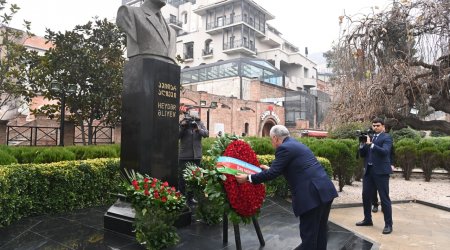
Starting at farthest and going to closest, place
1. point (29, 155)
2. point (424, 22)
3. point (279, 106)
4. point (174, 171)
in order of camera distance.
Result: point (279, 106) → point (424, 22) → point (29, 155) → point (174, 171)

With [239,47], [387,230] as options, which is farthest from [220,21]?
[387,230]

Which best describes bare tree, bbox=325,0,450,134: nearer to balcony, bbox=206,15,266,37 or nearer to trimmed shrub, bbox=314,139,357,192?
trimmed shrub, bbox=314,139,357,192

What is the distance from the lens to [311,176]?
12.8ft

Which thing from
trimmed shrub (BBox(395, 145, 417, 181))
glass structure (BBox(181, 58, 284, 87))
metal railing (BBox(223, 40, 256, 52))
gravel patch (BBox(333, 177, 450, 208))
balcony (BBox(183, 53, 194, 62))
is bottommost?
gravel patch (BBox(333, 177, 450, 208))

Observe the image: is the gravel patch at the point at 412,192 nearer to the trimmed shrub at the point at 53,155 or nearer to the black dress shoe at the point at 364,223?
the black dress shoe at the point at 364,223

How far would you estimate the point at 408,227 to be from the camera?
23.1 feet

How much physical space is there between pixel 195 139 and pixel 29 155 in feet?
10.9

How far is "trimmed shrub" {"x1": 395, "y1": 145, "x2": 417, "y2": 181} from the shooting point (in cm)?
1576

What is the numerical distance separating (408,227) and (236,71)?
33.4 m

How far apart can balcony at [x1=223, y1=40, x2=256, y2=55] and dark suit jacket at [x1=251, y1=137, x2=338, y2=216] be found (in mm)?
50572

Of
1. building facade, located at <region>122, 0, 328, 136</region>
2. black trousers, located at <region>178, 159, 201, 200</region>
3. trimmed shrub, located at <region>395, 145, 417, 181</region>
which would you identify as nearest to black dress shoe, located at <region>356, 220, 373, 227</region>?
black trousers, located at <region>178, 159, 201, 200</region>

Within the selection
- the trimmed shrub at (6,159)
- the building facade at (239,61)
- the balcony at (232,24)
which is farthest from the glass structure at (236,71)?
the trimmed shrub at (6,159)

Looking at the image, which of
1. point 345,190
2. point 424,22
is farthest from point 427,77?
point 345,190

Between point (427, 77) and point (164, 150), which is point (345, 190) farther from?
point (164, 150)
